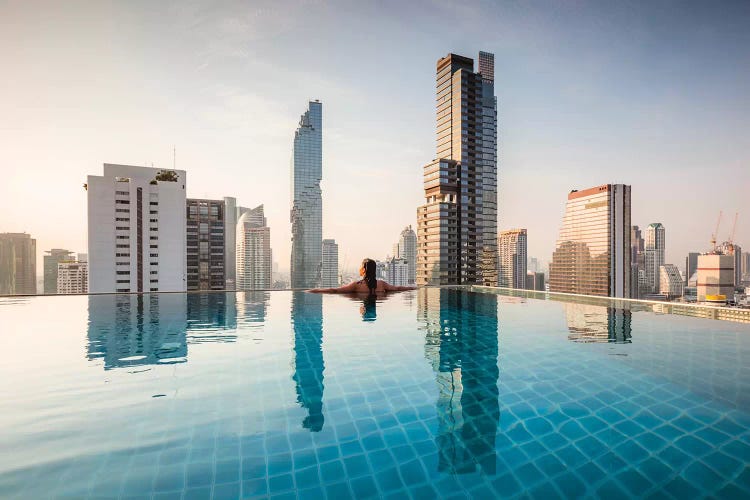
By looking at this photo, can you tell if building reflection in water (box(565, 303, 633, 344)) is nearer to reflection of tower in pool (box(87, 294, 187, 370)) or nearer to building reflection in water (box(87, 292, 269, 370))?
building reflection in water (box(87, 292, 269, 370))

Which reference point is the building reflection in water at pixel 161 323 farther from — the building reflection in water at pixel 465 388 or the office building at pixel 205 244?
the office building at pixel 205 244

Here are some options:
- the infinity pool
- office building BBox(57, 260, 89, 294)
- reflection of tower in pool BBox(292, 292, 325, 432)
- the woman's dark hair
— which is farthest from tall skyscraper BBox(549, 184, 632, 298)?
office building BBox(57, 260, 89, 294)

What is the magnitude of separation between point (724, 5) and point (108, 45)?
31250 millimetres

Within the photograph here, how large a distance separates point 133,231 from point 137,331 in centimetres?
6127

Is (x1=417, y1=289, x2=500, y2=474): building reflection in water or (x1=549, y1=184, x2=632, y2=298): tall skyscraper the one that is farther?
(x1=549, y1=184, x2=632, y2=298): tall skyscraper

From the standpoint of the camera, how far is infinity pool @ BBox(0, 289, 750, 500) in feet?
12.2

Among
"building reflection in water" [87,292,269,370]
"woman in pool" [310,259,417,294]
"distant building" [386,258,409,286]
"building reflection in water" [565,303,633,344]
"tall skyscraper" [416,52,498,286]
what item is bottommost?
"distant building" [386,258,409,286]

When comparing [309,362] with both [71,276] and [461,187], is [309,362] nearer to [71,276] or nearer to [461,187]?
[461,187]

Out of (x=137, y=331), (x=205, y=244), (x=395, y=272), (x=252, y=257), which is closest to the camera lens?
(x=137, y=331)

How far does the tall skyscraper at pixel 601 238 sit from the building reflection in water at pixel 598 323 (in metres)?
143

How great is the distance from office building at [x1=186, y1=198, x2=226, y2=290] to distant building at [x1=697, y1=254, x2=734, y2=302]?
18921 cm

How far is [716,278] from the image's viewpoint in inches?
5635

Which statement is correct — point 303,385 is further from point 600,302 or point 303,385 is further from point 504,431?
point 600,302

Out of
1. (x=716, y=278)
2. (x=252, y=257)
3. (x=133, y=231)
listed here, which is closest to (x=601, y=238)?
(x=716, y=278)
